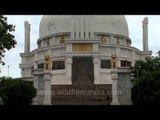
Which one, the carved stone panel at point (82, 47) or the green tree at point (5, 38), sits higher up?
the carved stone panel at point (82, 47)

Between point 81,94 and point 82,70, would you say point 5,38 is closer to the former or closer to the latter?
point 81,94

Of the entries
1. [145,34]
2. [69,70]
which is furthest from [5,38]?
[145,34]

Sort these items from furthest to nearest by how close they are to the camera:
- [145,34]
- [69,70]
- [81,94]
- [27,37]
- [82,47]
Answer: [27,37]
[145,34]
[82,47]
[69,70]
[81,94]

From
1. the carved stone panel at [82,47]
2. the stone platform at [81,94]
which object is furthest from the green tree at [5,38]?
the carved stone panel at [82,47]

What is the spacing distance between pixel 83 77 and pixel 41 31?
1363 centimetres

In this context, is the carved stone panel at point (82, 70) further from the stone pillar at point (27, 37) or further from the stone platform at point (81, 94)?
the stone pillar at point (27, 37)

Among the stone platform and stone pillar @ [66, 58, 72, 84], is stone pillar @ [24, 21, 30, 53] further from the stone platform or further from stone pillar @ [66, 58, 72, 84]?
the stone platform

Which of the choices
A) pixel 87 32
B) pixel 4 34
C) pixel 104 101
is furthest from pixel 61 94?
pixel 4 34

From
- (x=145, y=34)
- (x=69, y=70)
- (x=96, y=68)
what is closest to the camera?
(x=69, y=70)

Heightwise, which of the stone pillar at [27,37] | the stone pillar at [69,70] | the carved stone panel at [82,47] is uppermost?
the stone pillar at [27,37]

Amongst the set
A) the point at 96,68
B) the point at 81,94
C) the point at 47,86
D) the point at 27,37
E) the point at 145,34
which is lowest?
the point at 81,94

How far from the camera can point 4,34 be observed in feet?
65.9
